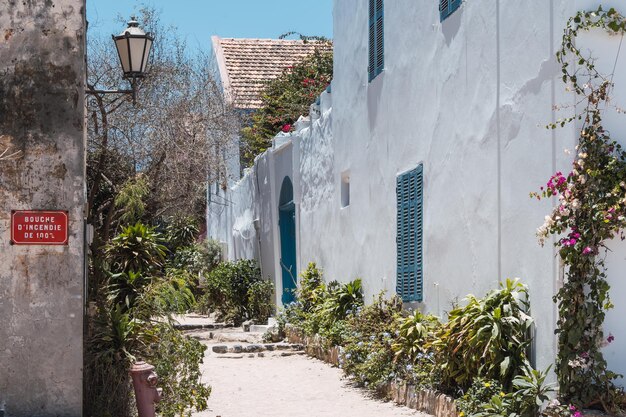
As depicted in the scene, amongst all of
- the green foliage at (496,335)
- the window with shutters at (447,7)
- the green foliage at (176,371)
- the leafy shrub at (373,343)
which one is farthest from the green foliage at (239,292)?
the green foliage at (496,335)

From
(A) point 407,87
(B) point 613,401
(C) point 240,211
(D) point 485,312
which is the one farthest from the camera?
(C) point 240,211

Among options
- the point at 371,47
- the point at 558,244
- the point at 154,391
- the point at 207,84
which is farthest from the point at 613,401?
the point at 207,84

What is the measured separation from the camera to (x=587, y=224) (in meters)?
7.37

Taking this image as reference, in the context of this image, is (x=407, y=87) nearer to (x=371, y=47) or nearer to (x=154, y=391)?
(x=371, y=47)

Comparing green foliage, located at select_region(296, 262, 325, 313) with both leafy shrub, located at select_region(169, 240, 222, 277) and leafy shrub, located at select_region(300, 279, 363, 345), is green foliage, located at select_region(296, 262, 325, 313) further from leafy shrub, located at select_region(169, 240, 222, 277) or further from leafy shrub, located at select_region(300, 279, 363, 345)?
leafy shrub, located at select_region(169, 240, 222, 277)

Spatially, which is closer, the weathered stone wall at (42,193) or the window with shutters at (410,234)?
the weathered stone wall at (42,193)

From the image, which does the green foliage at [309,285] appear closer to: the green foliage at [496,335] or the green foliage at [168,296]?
the green foliage at [168,296]

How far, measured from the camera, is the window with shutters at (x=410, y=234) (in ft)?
37.6

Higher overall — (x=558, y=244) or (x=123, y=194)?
(x=123, y=194)

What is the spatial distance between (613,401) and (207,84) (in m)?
14.4

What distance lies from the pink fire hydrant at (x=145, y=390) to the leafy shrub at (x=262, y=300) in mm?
11082

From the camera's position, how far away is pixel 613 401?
725 centimetres

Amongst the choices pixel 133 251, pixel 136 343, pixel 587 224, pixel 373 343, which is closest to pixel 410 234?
pixel 373 343

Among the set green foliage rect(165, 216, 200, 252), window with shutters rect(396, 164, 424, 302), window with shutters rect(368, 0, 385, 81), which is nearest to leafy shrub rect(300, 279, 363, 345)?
window with shutters rect(396, 164, 424, 302)
